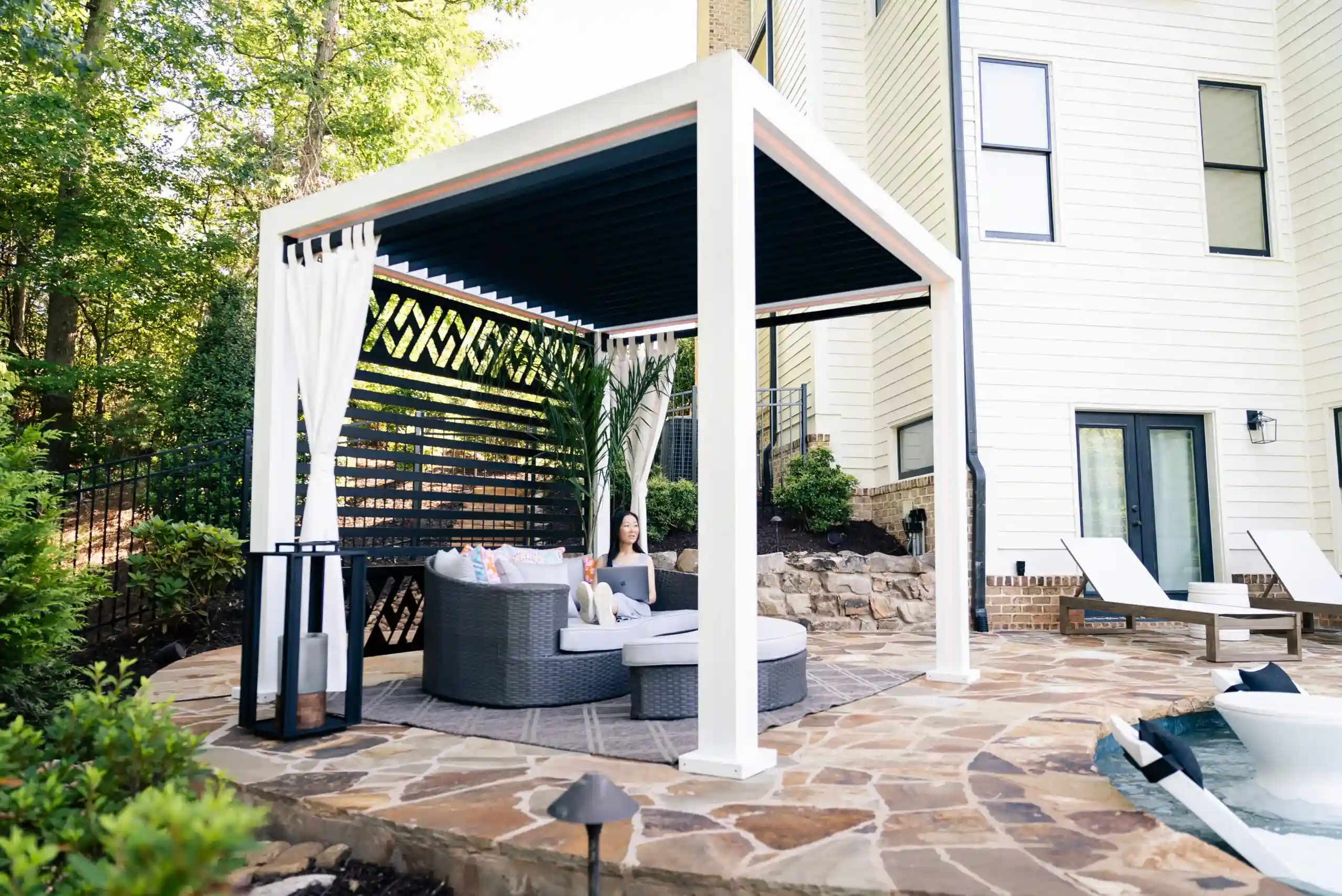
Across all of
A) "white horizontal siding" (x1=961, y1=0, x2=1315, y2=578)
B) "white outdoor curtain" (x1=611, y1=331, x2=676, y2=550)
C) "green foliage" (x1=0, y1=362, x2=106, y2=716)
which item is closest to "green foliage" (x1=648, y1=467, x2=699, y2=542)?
"white outdoor curtain" (x1=611, y1=331, x2=676, y2=550)

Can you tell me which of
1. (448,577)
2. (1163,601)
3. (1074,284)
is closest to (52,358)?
(448,577)

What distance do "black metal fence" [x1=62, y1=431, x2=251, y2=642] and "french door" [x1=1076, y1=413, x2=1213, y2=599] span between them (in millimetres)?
7779

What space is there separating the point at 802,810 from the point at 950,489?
3277 mm

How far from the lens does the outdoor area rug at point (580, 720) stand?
4.02 meters

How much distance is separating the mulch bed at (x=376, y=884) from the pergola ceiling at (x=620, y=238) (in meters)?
3.06

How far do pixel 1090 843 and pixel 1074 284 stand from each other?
7.17 metres

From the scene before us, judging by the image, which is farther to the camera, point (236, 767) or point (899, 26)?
point (899, 26)

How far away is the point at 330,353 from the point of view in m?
5.10

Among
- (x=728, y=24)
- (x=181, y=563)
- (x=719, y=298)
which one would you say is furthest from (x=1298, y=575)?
(x=728, y=24)

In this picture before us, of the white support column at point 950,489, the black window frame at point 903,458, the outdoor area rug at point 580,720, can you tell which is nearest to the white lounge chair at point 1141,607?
the black window frame at point 903,458

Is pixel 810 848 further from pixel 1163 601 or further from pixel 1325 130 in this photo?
pixel 1325 130

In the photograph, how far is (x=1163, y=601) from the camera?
7.73 meters

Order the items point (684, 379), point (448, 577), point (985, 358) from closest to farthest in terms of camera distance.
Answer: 1. point (448, 577)
2. point (985, 358)
3. point (684, 379)

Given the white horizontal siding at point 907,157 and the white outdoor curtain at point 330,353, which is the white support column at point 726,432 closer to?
the white outdoor curtain at point 330,353
